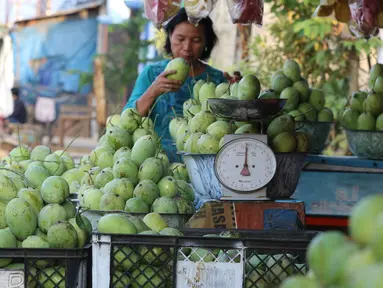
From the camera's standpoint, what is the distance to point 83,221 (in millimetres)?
2543

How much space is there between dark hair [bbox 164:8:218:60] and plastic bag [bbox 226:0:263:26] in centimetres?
30

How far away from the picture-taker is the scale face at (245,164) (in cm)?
285

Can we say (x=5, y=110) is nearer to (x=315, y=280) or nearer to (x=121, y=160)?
(x=121, y=160)

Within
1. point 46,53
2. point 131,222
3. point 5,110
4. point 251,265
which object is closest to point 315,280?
point 251,265

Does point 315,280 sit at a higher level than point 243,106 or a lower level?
lower

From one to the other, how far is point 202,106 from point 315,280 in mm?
2275

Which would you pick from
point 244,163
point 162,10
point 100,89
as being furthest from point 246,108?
point 100,89

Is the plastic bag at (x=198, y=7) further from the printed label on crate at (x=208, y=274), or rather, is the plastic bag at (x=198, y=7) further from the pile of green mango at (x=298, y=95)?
the printed label on crate at (x=208, y=274)

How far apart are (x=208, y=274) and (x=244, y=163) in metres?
0.70

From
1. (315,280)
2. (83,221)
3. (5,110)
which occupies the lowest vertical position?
(5,110)

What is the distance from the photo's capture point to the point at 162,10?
4227 mm

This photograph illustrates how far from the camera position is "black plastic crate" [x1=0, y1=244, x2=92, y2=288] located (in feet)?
7.46

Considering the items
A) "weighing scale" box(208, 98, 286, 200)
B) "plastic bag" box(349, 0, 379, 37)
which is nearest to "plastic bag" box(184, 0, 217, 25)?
"plastic bag" box(349, 0, 379, 37)

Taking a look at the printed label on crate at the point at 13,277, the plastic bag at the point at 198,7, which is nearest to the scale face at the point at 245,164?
the printed label on crate at the point at 13,277
